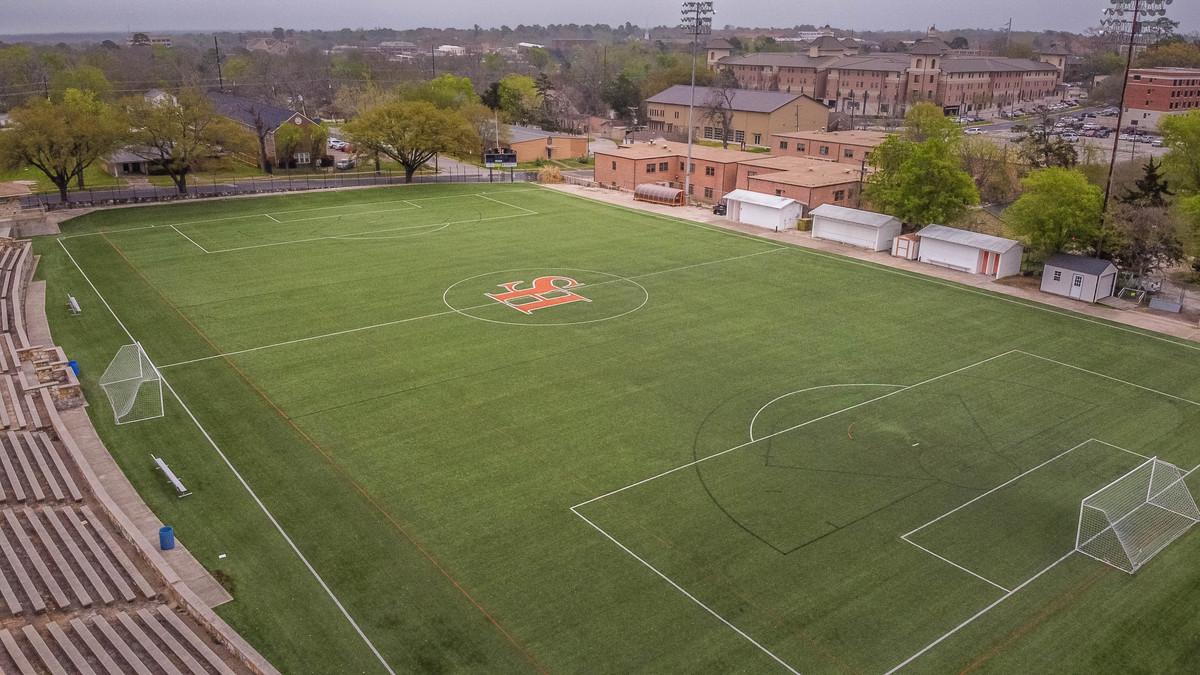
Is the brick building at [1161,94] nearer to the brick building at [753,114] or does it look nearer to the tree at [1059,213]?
the brick building at [753,114]

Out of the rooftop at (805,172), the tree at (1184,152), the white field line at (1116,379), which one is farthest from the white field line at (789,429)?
the tree at (1184,152)

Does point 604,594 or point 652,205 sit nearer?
point 604,594

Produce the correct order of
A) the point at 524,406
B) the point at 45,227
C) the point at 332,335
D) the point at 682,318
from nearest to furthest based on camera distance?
1. the point at 524,406
2. the point at 332,335
3. the point at 682,318
4. the point at 45,227

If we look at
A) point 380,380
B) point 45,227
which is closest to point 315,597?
point 380,380

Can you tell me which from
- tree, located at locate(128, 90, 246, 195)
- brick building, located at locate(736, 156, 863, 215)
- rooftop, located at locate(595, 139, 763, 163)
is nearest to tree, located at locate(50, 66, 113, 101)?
tree, located at locate(128, 90, 246, 195)

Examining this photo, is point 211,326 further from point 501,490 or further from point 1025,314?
point 1025,314

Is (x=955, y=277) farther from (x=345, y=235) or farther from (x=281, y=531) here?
(x=281, y=531)

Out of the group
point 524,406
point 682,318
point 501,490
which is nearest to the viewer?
point 501,490
